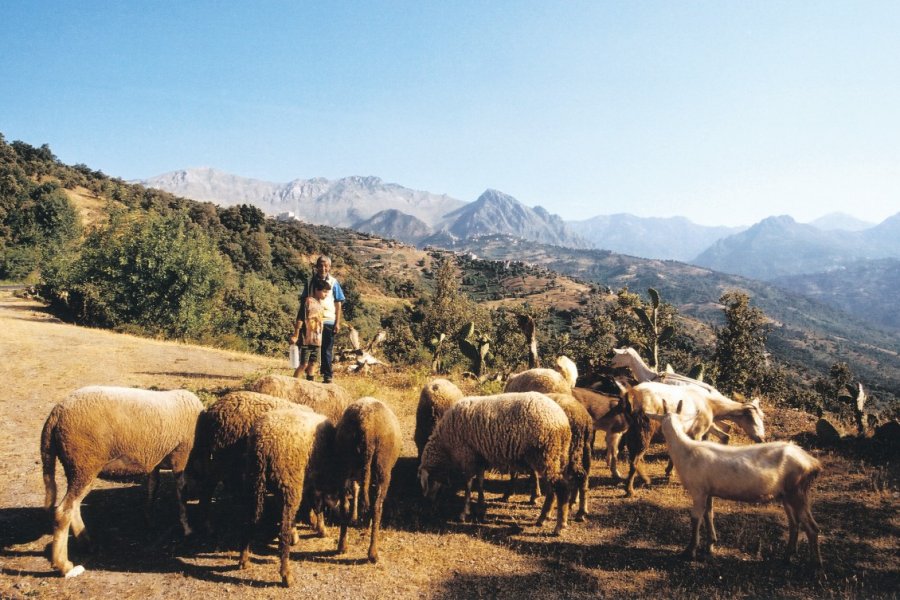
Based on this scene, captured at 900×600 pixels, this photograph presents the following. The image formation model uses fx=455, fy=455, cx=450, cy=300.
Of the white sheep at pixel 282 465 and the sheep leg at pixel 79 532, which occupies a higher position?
the white sheep at pixel 282 465

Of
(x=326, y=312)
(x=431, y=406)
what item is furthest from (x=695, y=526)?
(x=326, y=312)

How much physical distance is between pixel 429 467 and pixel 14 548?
5448mm

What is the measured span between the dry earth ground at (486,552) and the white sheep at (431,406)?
0.96m

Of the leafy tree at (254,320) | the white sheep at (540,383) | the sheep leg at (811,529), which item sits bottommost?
the leafy tree at (254,320)

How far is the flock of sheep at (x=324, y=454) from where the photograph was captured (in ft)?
18.2

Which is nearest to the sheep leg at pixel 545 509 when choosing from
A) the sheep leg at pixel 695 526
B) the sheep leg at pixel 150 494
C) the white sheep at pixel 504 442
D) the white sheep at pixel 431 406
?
the white sheep at pixel 504 442

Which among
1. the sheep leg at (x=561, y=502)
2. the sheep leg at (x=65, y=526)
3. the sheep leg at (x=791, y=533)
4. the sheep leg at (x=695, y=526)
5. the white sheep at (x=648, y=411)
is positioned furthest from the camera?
the white sheep at (x=648, y=411)

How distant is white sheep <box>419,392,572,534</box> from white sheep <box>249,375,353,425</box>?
1.80 metres

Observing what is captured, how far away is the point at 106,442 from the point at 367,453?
320cm

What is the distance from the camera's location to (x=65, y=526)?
530 centimetres

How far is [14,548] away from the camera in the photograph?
223 inches

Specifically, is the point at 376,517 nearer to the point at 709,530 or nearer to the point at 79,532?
the point at 79,532

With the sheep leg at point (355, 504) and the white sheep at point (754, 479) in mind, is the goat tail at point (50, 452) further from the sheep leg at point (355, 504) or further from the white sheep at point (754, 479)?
the white sheep at point (754, 479)

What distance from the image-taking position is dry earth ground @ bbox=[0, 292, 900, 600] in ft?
17.9
